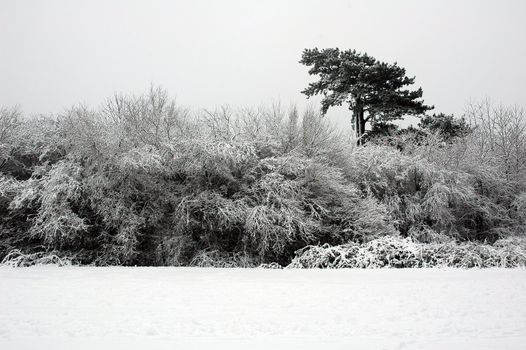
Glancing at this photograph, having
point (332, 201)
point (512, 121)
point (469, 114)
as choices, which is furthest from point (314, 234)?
point (469, 114)

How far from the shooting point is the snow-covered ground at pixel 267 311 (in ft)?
19.2

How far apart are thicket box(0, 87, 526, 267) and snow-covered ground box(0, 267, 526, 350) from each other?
3201mm

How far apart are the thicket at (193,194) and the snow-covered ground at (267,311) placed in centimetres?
320

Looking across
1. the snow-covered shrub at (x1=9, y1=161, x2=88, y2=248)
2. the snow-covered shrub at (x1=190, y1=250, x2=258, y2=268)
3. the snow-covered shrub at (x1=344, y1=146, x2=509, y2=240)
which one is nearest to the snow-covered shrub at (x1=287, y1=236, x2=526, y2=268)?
the snow-covered shrub at (x1=190, y1=250, x2=258, y2=268)

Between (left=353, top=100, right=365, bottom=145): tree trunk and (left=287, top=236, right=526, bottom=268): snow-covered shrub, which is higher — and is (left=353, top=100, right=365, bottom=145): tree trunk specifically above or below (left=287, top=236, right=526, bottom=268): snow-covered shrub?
above

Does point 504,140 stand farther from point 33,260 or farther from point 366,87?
point 33,260

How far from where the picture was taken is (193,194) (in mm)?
14688

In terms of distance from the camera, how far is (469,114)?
86.9 feet

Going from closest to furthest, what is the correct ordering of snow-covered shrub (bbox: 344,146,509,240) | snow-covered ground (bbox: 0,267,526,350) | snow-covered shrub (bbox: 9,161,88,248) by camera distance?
1. snow-covered ground (bbox: 0,267,526,350)
2. snow-covered shrub (bbox: 9,161,88,248)
3. snow-covered shrub (bbox: 344,146,509,240)

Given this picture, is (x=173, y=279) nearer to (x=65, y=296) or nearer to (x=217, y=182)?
(x=65, y=296)

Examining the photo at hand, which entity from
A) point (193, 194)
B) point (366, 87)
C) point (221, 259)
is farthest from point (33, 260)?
point (366, 87)

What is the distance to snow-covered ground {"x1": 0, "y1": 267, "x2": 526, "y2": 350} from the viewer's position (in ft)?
19.2

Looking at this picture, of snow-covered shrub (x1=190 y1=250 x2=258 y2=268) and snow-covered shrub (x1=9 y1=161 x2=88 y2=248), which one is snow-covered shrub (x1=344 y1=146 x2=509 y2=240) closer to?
snow-covered shrub (x1=190 y1=250 x2=258 y2=268)

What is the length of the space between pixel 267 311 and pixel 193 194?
779 cm
